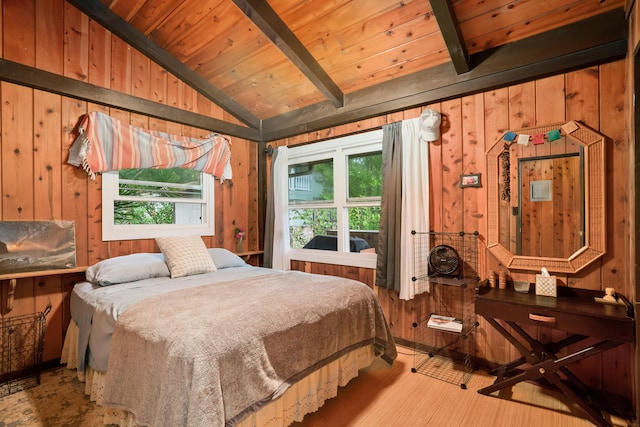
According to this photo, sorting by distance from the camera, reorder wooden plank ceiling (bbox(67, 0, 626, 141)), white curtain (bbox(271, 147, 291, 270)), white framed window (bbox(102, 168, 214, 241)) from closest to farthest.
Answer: wooden plank ceiling (bbox(67, 0, 626, 141))
white framed window (bbox(102, 168, 214, 241))
white curtain (bbox(271, 147, 291, 270))

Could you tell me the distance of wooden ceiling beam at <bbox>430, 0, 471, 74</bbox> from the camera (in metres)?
2.09

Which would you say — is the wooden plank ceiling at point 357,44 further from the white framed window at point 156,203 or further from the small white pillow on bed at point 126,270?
the small white pillow on bed at point 126,270

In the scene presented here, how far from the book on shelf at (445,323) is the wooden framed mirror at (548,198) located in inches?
24.1

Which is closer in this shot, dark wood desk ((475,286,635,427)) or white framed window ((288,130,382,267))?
dark wood desk ((475,286,635,427))

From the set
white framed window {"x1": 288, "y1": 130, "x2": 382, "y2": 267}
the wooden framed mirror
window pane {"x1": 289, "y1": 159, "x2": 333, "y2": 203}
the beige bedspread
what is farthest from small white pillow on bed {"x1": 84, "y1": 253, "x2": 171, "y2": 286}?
the wooden framed mirror

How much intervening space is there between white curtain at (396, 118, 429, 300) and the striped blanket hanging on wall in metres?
2.15

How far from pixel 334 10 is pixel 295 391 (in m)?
2.72

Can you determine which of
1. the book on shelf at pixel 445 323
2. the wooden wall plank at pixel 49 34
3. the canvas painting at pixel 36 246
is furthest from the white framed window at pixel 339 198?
the wooden wall plank at pixel 49 34

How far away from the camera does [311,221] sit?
395 cm

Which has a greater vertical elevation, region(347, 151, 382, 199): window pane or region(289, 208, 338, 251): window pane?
region(347, 151, 382, 199): window pane

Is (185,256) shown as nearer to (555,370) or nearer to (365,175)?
(365,175)

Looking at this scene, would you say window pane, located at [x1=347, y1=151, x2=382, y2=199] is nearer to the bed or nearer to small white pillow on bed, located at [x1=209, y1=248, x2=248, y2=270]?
the bed

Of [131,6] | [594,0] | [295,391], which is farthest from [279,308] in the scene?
[131,6]

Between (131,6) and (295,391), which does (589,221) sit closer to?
(295,391)
